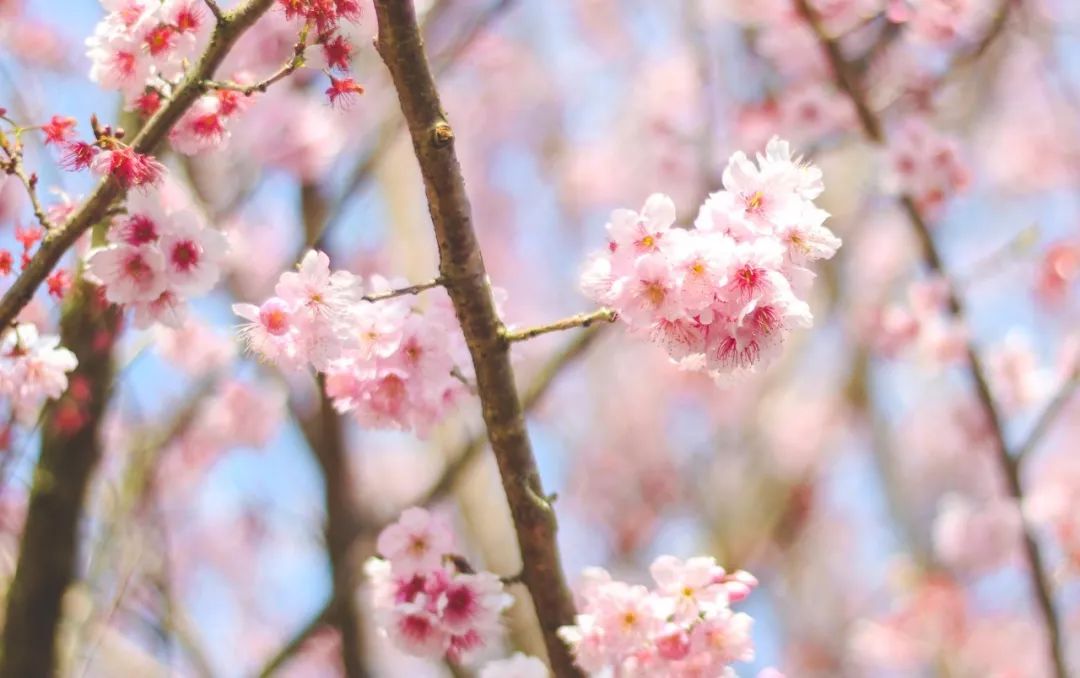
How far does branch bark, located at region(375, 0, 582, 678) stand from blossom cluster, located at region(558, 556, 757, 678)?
0.30 feet

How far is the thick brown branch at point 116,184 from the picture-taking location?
71.9 inches

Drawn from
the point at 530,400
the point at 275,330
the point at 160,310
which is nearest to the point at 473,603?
the point at 275,330

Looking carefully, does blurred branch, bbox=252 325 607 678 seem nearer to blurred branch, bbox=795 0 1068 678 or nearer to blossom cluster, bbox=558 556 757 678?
blurred branch, bbox=795 0 1068 678

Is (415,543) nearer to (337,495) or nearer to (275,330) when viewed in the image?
(275,330)

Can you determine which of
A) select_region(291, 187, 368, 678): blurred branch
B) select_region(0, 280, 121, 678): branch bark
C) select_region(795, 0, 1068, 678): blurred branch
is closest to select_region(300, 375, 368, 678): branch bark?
select_region(291, 187, 368, 678): blurred branch

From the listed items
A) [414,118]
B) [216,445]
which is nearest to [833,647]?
[216,445]

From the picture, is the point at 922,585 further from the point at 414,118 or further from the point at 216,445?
the point at 414,118

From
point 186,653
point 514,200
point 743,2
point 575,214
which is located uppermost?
point 514,200

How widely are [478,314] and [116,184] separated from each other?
65 cm

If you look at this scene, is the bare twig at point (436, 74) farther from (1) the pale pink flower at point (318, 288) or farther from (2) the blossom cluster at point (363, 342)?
(1) the pale pink flower at point (318, 288)

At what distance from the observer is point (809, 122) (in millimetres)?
4352

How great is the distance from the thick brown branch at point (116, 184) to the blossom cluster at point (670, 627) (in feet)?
3.71

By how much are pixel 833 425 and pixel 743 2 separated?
3042 mm

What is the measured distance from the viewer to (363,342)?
2.05 meters
